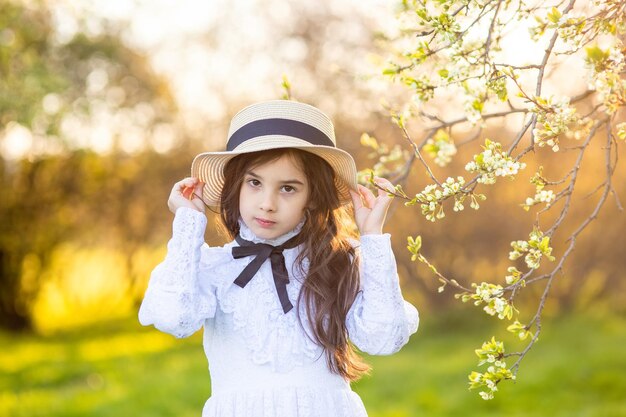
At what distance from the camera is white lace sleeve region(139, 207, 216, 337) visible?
7.80ft

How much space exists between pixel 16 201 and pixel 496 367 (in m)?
9.31

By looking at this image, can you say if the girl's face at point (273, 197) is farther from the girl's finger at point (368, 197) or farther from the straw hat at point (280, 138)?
the girl's finger at point (368, 197)

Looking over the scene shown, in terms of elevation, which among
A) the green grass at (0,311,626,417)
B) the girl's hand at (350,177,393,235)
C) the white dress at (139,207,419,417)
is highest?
the green grass at (0,311,626,417)

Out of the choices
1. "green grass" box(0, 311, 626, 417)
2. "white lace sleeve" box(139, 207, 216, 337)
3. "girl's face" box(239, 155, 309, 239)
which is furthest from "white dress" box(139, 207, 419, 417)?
"green grass" box(0, 311, 626, 417)

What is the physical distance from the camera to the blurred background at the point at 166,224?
702 cm

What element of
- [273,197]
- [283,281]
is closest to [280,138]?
[273,197]

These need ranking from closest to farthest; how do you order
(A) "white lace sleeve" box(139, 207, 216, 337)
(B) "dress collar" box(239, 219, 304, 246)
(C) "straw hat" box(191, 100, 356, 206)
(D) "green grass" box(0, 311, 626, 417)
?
(A) "white lace sleeve" box(139, 207, 216, 337)
(C) "straw hat" box(191, 100, 356, 206)
(B) "dress collar" box(239, 219, 304, 246)
(D) "green grass" box(0, 311, 626, 417)

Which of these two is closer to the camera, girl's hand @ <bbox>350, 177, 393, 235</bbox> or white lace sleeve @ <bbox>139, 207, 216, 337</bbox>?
white lace sleeve @ <bbox>139, 207, 216, 337</bbox>

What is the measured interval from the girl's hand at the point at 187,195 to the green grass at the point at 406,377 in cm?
360

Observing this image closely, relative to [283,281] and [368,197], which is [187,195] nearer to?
[283,281]

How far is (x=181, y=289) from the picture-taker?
2.38 m

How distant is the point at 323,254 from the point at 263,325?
0.93ft

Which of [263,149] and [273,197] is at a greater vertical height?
[263,149]

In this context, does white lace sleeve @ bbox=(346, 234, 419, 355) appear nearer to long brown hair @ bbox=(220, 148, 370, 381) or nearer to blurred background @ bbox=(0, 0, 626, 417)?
long brown hair @ bbox=(220, 148, 370, 381)
